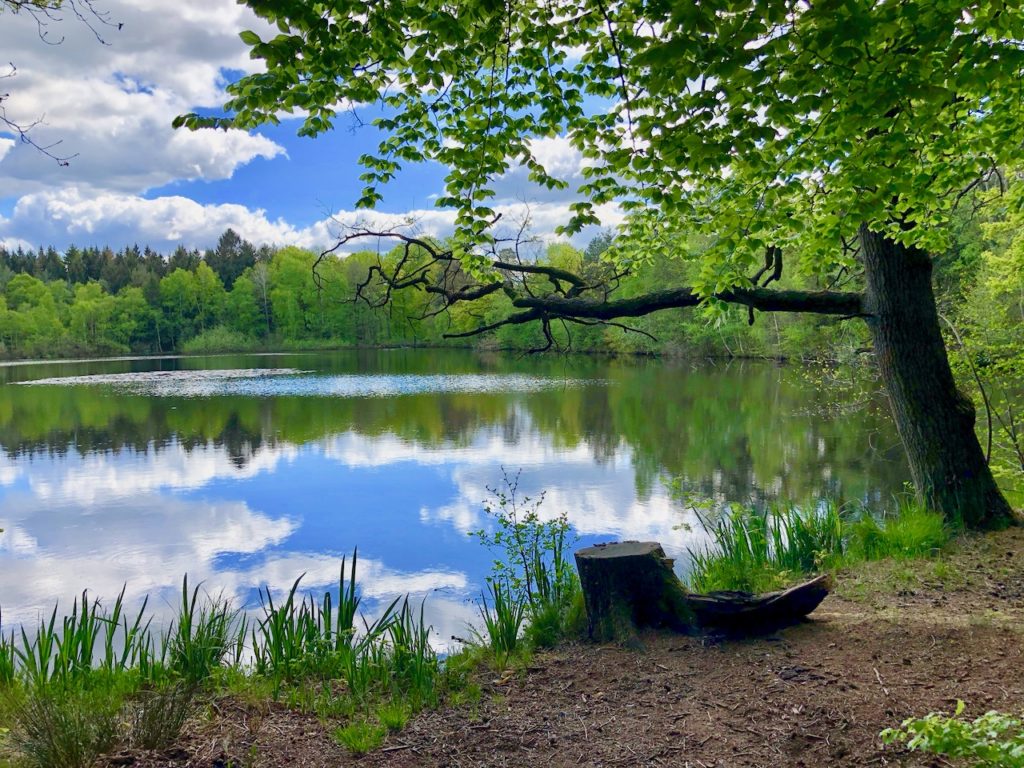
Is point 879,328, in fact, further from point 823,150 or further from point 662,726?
point 662,726

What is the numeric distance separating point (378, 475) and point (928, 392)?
1062cm

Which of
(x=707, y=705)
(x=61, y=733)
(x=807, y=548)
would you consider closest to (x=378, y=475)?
(x=807, y=548)

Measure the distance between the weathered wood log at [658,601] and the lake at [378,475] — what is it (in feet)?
8.72

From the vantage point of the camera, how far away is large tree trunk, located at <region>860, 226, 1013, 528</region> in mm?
5484

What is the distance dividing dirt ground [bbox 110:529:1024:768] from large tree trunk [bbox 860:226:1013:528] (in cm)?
172

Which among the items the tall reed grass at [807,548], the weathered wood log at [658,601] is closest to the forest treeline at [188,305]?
the tall reed grass at [807,548]

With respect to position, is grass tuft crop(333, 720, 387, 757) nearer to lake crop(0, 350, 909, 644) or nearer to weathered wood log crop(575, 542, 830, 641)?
weathered wood log crop(575, 542, 830, 641)

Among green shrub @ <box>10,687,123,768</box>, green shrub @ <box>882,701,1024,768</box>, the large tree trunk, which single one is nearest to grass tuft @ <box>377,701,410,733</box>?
green shrub @ <box>10,687,123,768</box>

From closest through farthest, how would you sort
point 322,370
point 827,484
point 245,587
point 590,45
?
1. point 590,45
2. point 245,587
3. point 827,484
4. point 322,370

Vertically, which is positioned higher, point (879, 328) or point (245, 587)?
point (879, 328)

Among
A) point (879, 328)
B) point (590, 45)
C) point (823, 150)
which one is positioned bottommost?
point (879, 328)

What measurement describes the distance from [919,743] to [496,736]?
5.86ft

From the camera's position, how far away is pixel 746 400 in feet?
76.9

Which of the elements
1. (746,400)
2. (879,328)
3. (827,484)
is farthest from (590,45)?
(746,400)
